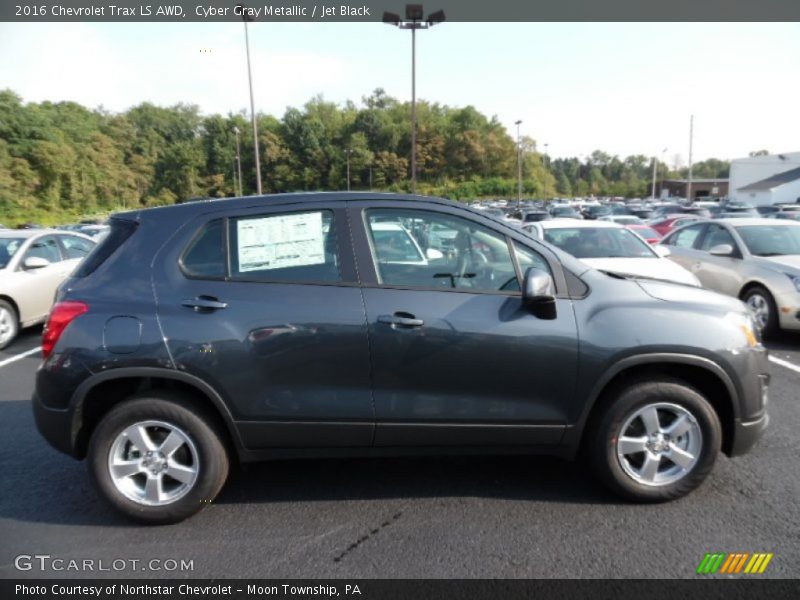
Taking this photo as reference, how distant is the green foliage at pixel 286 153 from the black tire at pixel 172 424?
68251 millimetres

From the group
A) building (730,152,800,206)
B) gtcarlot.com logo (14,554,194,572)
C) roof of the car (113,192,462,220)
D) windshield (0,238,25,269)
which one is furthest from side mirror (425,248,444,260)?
building (730,152,800,206)

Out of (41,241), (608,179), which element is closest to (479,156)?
(608,179)

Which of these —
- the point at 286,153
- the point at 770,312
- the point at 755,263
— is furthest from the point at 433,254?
the point at 286,153

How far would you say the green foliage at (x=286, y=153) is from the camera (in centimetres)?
7219

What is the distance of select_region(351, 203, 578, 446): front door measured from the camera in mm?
2988

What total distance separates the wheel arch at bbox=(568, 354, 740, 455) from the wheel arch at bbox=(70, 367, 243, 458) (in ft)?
6.62

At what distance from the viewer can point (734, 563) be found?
266 centimetres

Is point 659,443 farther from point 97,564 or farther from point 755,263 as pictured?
point 755,263

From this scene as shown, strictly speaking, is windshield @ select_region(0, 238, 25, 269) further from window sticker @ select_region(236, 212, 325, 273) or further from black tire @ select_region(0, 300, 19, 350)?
window sticker @ select_region(236, 212, 325, 273)

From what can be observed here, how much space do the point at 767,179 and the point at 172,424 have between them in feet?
285

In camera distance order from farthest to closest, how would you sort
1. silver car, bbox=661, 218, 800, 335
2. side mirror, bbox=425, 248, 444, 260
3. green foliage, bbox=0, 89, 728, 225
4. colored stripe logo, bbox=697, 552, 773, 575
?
green foliage, bbox=0, 89, 728, 225 → silver car, bbox=661, 218, 800, 335 → side mirror, bbox=425, 248, 444, 260 → colored stripe logo, bbox=697, 552, 773, 575

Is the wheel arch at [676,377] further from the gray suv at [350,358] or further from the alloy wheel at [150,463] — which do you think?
the alloy wheel at [150,463]

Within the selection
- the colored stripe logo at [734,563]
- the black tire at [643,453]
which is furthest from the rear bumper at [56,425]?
the colored stripe logo at [734,563]
